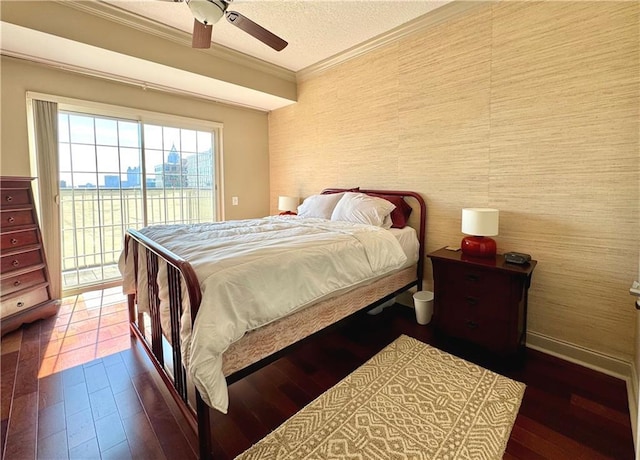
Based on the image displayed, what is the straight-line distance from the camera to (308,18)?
106 inches

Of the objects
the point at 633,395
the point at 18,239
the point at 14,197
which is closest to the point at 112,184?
the point at 14,197

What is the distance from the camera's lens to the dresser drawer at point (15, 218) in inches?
96.2

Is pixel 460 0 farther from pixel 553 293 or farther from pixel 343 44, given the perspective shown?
pixel 553 293

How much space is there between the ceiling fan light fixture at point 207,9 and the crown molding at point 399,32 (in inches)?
68.0

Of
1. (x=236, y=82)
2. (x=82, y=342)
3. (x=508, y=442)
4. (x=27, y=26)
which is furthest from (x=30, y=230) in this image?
(x=508, y=442)

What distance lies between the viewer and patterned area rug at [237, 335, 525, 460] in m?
1.37

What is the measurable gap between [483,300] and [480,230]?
0.50 meters

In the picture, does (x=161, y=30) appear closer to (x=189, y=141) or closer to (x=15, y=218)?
(x=189, y=141)

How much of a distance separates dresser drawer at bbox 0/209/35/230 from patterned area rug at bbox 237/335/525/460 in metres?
2.75

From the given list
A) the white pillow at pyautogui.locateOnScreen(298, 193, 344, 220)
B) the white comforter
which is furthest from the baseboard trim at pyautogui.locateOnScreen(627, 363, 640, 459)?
the white pillow at pyautogui.locateOnScreen(298, 193, 344, 220)

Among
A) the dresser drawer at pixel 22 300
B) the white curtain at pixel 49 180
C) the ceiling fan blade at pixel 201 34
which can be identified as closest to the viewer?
the ceiling fan blade at pixel 201 34

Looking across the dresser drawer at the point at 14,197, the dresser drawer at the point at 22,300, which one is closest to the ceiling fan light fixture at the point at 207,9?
the dresser drawer at the point at 14,197

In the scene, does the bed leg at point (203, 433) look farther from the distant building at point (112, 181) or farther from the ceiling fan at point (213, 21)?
the distant building at point (112, 181)

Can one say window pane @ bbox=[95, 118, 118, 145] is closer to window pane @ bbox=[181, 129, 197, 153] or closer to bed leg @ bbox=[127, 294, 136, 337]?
window pane @ bbox=[181, 129, 197, 153]
